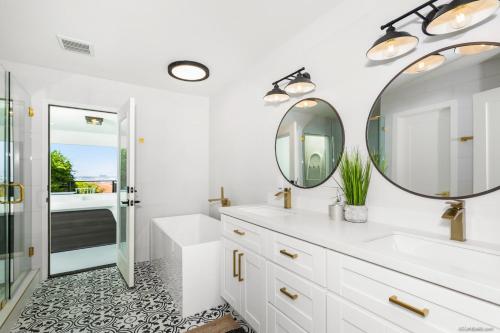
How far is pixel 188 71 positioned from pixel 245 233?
1.95 metres

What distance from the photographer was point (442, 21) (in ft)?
3.59

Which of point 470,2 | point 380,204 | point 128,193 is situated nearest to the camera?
point 470,2

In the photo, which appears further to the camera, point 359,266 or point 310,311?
point 310,311

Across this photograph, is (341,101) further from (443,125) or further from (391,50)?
(443,125)

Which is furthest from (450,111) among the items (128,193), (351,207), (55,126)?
(55,126)

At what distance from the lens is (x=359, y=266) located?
1015 millimetres

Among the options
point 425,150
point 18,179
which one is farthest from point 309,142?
point 18,179

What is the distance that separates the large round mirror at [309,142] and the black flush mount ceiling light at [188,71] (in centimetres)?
114

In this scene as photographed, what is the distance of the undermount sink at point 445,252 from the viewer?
37.6 inches

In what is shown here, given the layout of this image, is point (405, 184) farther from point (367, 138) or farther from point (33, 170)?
point (33, 170)

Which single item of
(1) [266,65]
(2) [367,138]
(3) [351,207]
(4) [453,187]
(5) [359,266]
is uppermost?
(1) [266,65]

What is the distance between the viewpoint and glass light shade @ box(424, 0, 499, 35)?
101 cm

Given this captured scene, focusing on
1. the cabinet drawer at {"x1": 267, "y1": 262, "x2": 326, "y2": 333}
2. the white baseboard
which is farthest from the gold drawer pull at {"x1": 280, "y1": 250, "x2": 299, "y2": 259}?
the white baseboard

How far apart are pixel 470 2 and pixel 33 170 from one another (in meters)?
3.74
